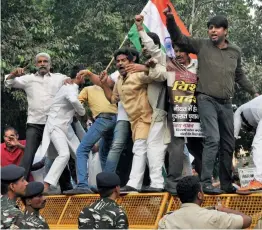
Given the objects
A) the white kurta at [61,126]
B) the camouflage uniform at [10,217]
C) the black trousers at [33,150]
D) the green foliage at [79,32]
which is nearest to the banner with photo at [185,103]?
the white kurta at [61,126]

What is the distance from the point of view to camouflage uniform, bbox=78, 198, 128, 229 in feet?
21.2

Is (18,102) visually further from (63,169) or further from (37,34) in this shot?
(63,169)

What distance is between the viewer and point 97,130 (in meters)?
9.82

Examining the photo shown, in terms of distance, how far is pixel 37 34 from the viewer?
1934 centimetres

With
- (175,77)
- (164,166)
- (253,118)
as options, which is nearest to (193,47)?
(175,77)

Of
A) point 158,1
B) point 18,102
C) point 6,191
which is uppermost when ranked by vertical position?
point 158,1

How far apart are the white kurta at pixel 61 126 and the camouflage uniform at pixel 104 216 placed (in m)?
3.17

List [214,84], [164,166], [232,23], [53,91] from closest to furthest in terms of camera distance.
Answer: [214,84] < [164,166] < [53,91] < [232,23]

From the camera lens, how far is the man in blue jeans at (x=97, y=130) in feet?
31.6

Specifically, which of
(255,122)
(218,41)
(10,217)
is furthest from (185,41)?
(10,217)

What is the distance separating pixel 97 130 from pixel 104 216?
11.2ft

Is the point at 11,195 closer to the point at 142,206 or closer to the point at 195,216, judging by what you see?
the point at 195,216

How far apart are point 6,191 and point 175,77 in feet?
9.74

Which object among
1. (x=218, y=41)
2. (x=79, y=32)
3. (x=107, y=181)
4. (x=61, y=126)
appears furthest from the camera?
(x=79, y=32)
